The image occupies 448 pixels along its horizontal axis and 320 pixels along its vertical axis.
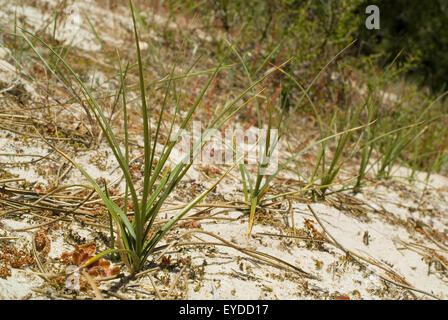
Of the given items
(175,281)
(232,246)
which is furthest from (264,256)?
(175,281)

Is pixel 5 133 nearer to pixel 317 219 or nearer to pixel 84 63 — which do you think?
pixel 84 63

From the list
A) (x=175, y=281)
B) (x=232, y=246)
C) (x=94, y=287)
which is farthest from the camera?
(x=232, y=246)

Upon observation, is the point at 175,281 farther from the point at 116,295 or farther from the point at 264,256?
the point at 264,256

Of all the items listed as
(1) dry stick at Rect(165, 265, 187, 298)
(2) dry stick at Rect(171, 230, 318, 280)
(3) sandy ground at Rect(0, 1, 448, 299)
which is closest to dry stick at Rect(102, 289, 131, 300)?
(3) sandy ground at Rect(0, 1, 448, 299)

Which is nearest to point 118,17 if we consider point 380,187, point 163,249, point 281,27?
point 281,27

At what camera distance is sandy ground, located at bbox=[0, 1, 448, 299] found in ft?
4.04

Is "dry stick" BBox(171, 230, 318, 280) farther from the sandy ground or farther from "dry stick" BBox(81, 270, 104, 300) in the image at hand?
"dry stick" BBox(81, 270, 104, 300)

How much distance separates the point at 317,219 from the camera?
1793 millimetres

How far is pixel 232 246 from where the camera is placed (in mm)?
1430

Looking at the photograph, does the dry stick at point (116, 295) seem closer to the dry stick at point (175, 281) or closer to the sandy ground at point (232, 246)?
the sandy ground at point (232, 246)

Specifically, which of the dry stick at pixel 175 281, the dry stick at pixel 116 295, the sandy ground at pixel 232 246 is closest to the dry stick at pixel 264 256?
the sandy ground at pixel 232 246

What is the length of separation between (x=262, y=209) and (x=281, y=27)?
335cm

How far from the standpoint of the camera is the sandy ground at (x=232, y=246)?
1230 mm

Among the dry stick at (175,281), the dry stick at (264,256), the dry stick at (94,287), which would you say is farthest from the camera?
the dry stick at (264,256)
